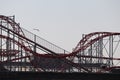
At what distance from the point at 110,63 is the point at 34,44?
579 inches

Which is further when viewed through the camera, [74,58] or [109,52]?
[109,52]

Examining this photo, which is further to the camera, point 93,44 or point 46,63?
point 93,44

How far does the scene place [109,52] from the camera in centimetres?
4053
